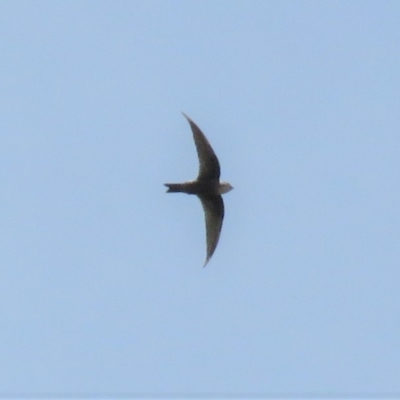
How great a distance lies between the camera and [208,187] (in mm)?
69062

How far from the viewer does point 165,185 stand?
68000 mm

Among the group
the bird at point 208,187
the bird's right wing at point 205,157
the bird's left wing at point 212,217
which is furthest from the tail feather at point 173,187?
the bird's left wing at point 212,217

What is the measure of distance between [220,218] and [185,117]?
3.49 meters

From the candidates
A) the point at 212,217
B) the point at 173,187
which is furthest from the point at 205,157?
the point at 212,217

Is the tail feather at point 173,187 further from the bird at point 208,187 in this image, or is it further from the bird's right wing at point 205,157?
the bird's right wing at point 205,157

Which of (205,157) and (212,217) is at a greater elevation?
(205,157)

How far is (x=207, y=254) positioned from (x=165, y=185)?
263cm

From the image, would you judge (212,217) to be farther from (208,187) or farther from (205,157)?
(205,157)

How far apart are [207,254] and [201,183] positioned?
1984 mm

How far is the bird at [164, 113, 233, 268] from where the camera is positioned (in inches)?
2692

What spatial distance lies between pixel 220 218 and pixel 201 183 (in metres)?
1.33

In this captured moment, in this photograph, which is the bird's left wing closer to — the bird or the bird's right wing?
the bird

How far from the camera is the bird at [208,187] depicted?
68.4 meters

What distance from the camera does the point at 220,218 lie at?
69.8 m
